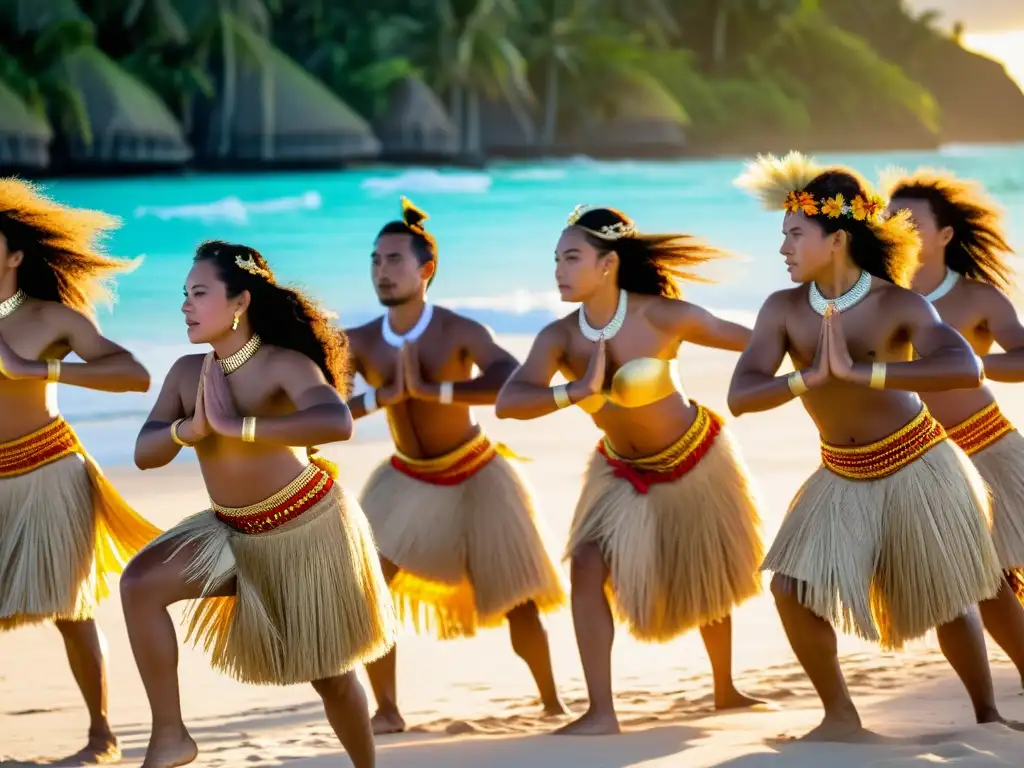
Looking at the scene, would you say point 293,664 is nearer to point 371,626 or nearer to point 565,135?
point 371,626

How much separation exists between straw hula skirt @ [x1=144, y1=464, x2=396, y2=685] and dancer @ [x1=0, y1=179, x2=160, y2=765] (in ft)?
2.44

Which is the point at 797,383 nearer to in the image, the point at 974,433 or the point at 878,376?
the point at 878,376

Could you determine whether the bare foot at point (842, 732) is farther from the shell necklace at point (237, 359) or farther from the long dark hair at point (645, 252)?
the shell necklace at point (237, 359)

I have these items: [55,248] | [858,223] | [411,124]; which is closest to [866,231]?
[858,223]

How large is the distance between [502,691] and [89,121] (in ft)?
156

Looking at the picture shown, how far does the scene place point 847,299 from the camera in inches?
184

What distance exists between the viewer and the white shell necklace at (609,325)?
5336 millimetres

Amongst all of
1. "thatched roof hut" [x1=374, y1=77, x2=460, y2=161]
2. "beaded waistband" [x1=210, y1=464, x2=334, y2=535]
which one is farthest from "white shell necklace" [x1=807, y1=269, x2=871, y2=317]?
"thatched roof hut" [x1=374, y1=77, x2=460, y2=161]

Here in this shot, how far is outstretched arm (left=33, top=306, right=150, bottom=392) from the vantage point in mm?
5043

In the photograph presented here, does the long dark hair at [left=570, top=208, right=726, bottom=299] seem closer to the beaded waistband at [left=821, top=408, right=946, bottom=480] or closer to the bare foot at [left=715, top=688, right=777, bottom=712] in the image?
the beaded waistband at [left=821, top=408, right=946, bottom=480]

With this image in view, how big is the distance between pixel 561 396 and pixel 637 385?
301mm

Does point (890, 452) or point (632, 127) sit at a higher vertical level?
point (632, 127)

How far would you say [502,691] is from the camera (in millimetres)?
6121

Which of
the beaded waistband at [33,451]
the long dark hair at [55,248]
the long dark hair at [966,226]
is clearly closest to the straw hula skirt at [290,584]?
the beaded waistband at [33,451]
